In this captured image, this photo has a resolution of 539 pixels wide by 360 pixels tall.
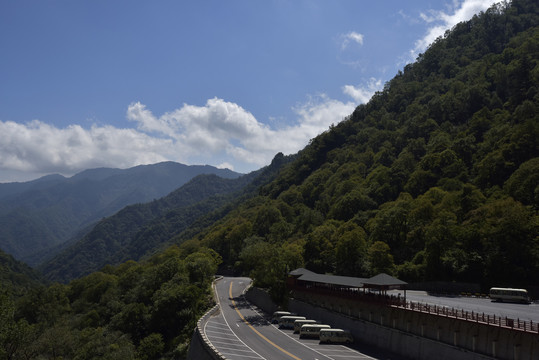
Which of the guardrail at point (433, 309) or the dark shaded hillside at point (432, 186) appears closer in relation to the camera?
the guardrail at point (433, 309)

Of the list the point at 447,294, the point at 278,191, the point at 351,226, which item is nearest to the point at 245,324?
the point at 447,294

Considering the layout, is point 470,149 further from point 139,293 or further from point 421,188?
point 139,293

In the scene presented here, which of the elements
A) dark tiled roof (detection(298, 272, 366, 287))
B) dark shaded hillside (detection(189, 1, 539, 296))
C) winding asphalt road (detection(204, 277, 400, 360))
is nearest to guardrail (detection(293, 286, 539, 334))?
dark tiled roof (detection(298, 272, 366, 287))

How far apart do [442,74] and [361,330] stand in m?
171

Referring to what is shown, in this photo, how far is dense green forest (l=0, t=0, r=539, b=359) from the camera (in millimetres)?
54219

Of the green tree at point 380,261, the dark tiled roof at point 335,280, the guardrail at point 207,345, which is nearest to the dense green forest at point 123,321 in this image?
the guardrail at point 207,345

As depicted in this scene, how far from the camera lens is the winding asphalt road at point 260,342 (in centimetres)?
3406

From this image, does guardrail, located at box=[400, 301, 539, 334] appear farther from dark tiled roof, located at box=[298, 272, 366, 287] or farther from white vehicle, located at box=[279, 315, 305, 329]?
white vehicle, located at box=[279, 315, 305, 329]

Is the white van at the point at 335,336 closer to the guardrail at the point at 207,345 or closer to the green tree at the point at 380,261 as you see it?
the guardrail at the point at 207,345

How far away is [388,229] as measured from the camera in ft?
236

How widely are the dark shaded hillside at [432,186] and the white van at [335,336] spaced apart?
66.1 ft

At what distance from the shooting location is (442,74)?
177000mm

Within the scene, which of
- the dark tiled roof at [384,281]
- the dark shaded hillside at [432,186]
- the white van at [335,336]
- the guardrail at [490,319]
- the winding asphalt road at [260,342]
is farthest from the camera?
the dark shaded hillside at [432,186]

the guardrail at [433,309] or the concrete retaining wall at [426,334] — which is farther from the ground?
the guardrail at [433,309]
